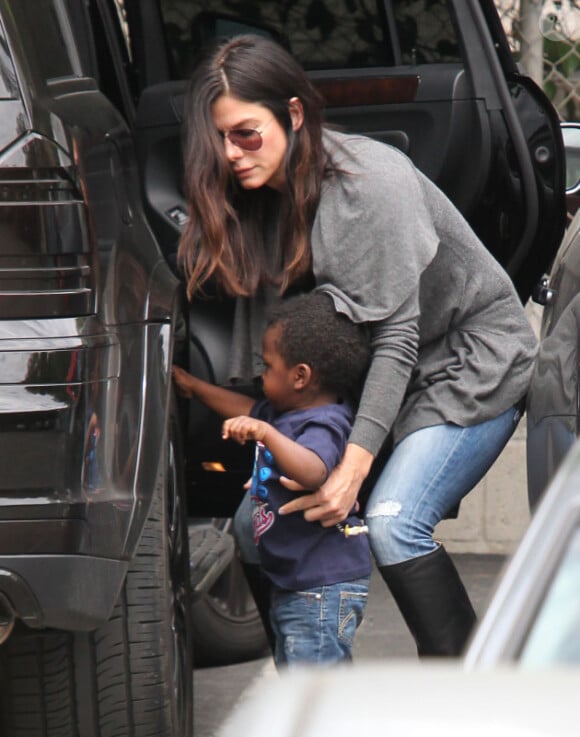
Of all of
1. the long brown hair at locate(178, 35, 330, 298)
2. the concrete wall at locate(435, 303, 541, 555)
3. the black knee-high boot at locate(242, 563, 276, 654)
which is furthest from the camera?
the concrete wall at locate(435, 303, 541, 555)

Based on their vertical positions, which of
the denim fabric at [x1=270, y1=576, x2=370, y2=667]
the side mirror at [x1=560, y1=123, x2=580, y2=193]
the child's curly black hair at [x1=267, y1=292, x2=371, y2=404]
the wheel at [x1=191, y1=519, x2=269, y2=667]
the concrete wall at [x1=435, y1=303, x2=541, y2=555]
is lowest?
the concrete wall at [x1=435, y1=303, x2=541, y2=555]

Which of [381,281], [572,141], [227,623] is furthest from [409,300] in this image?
[227,623]

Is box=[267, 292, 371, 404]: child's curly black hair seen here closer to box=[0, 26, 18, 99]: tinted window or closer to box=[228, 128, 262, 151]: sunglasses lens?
box=[228, 128, 262, 151]: sunglasses lens

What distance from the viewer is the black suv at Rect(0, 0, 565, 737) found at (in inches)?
101

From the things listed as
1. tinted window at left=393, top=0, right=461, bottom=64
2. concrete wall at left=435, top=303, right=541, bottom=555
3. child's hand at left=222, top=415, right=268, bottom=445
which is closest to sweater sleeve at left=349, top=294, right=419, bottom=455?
child's hand at left=222, top=415, right=268, bottom=445

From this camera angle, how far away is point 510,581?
1.52 meters

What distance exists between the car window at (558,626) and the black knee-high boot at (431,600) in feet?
5.57

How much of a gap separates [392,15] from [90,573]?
2.22 metres

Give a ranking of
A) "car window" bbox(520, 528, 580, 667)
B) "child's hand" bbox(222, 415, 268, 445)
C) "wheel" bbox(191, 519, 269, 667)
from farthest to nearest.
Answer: "wheel" bbox(191, 519, 269, 667), "child's hand" bbox(222, 415, 268, 445), "car window" bbox(520, 528, 580, 667)

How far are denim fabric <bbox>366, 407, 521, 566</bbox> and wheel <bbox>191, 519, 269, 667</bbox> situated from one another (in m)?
1.24

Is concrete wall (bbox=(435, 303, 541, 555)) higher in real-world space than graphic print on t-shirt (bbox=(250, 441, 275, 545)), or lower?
lower

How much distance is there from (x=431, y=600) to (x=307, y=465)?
1.42 ft

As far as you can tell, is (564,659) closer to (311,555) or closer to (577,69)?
(311,555)

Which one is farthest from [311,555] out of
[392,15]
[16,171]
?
[392,15]
